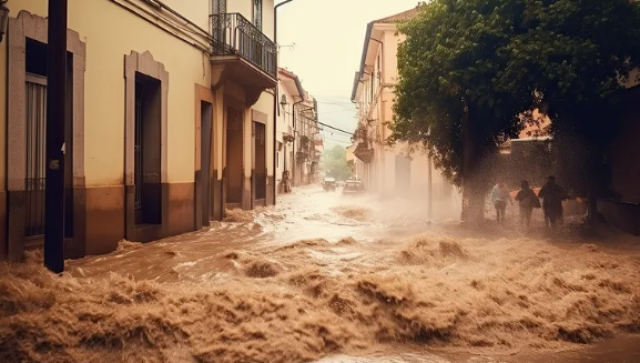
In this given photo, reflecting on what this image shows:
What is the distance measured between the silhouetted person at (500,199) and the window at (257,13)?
32.4 ft

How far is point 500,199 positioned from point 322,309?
10.5 meters

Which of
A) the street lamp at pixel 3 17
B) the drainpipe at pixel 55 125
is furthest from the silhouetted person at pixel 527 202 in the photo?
the street lamp at pixel 3 17

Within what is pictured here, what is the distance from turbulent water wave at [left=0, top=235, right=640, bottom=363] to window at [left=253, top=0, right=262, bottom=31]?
11.8 metres

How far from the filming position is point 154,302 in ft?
17.0

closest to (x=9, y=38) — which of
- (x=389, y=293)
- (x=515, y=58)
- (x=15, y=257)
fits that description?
(x=15, y=257)

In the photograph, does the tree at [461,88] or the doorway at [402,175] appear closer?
the tree at [461,88]

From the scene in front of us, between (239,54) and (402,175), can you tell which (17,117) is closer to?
(239,54)

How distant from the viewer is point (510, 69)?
10.6 metres

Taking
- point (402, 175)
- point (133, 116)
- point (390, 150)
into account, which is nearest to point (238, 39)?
point (133, 116)

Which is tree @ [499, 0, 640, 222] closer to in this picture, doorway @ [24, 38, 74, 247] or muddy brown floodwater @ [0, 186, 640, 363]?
muddy brown floodwater @ [0, 186, 640, 363]

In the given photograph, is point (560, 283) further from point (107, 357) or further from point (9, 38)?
point (9, 38)

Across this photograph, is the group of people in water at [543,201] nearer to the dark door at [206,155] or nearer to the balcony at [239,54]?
the balcony at [239,54]

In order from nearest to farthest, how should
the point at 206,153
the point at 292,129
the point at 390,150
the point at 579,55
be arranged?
1. the point at 579,55
2. the point at 206,153
3. the point at 390,150
4. the point at 292,129

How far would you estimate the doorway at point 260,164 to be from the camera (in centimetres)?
1831
